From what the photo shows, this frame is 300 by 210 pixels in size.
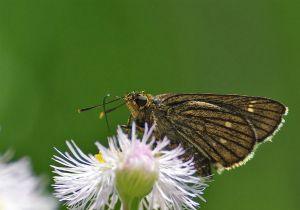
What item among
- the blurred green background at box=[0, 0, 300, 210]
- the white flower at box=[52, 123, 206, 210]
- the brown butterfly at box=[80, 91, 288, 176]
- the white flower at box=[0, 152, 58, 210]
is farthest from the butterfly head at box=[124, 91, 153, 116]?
the white flower at box=[0, 152, 58, 210]

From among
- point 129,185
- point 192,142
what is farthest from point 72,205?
point 192,142

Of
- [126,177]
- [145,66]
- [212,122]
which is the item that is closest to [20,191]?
[126,177]

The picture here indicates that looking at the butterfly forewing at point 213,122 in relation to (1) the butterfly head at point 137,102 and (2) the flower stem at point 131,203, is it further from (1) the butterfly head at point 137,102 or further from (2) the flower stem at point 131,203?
(2) the flower stem at point 131,203

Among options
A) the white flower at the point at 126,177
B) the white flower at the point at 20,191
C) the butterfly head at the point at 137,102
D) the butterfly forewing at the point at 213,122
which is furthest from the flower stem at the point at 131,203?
the butterfly head at the point at 137,102

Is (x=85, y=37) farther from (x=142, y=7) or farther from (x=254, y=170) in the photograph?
(x=254, y=170)

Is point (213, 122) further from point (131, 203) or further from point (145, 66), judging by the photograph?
point (145, 66)
